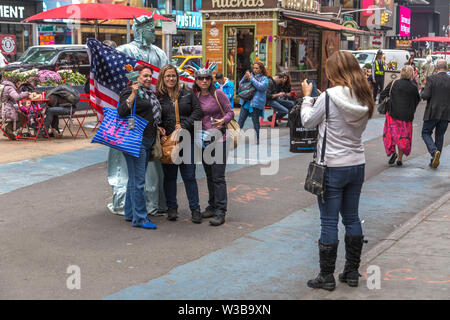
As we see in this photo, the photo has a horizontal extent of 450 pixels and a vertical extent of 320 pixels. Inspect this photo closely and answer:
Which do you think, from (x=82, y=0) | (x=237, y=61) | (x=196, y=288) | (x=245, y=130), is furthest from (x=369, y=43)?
(x=196, y=288)

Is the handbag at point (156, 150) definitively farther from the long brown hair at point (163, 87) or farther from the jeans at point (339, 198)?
the jeans at point (339, 198)

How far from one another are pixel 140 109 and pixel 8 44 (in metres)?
27.0

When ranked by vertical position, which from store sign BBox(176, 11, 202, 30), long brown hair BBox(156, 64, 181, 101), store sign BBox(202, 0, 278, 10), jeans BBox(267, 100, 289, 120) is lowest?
jeans BBox(267, 100, 289, 120)

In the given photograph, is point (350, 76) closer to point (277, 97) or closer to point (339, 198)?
point (339, 198)

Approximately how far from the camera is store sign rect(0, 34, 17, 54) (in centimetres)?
3109

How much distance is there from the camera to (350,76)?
5.00 m

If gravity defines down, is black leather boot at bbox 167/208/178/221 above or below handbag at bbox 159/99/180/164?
below

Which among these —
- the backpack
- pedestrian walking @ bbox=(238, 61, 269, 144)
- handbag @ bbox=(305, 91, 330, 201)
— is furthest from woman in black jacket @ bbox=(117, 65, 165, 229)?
pedestrian walking @ bbox=(238, 61, 269, 144)

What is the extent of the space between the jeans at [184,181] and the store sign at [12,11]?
27.5m

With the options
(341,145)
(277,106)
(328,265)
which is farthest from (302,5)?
(328,265)

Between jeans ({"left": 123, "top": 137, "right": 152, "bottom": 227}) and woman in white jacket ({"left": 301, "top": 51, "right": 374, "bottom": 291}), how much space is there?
7.77ft

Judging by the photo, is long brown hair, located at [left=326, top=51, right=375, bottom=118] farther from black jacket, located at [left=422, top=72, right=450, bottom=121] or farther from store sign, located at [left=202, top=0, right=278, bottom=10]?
store sign, located at [left=202, top=0, right=278, bottom=10]

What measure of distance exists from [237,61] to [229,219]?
549 inches
